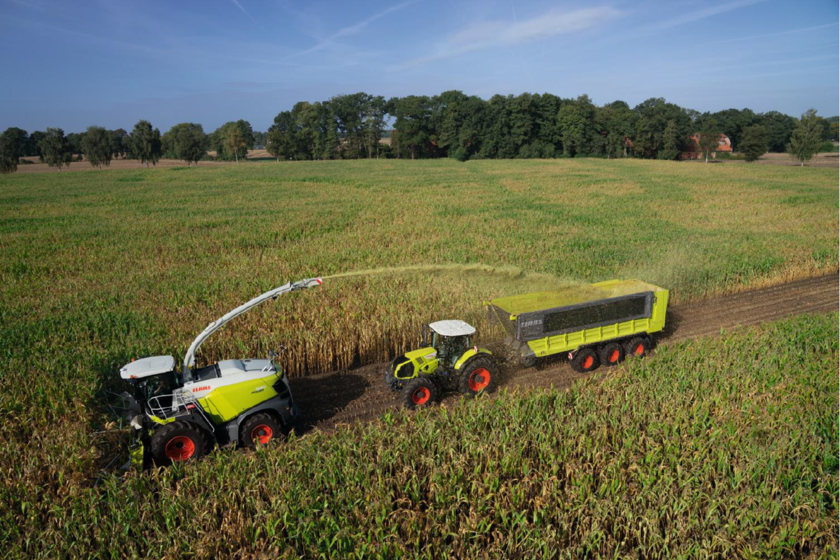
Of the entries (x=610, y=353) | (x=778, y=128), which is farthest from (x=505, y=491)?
(x=778, y=128)

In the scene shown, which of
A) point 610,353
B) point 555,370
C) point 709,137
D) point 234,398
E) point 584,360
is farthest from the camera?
point 709,137

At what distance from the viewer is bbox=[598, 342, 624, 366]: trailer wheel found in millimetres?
10617

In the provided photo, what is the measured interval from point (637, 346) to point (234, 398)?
8.45m

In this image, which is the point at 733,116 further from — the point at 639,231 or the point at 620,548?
the point at 620,548

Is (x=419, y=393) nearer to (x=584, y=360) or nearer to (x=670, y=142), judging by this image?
→ (x=584, y=360)

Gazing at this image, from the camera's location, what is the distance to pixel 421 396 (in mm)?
8859

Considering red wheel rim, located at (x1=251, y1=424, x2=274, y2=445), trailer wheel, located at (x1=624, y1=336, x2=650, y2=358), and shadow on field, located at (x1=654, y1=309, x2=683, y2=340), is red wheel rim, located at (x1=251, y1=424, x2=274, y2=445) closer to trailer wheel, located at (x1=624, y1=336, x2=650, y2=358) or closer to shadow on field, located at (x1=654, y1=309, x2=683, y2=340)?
trailer wheel, located at (x1=624, y1=336, x2=650, y2=358)

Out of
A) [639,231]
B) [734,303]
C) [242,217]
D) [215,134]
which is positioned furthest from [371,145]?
[734,303]

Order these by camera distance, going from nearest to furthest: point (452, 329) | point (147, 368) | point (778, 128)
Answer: point (147, 368)
point (452, 329)
point (778, 128)

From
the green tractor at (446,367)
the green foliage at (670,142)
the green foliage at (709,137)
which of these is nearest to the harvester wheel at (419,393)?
the green tractor at (446,367)

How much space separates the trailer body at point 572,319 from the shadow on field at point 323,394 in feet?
10.7

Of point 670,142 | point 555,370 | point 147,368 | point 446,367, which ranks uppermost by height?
point 670,142

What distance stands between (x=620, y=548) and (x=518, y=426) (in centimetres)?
207

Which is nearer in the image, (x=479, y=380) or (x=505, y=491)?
(x=505, y=491)
